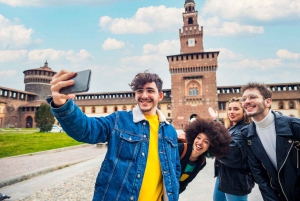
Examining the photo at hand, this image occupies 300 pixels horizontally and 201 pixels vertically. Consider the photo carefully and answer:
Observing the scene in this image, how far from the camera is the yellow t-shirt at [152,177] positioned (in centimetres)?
176

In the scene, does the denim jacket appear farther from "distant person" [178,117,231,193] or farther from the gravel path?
the gravel path

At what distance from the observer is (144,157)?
5.80 feet

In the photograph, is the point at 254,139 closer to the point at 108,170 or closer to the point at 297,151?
the point at 297,151

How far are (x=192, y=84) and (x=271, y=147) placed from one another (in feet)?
127

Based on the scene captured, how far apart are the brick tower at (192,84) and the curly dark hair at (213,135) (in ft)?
118

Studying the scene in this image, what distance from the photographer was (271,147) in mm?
2258

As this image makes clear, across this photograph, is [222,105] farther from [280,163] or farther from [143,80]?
[143,80]

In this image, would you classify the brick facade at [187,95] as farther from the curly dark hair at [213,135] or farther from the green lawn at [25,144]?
the curly dark hair at [213,135]

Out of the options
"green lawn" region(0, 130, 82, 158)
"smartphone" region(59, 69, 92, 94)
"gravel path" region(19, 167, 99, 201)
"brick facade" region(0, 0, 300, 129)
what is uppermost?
"brick facade" region(0, 0, 300, 129)

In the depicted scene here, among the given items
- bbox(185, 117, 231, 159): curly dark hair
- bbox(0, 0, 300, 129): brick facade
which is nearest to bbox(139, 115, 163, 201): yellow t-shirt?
bbox(185, 117, 231, 159): curly dark hair

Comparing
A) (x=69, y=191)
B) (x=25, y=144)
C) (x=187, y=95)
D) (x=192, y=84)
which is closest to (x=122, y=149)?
(x=69, y=191)

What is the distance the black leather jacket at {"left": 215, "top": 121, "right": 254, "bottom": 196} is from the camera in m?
2.43

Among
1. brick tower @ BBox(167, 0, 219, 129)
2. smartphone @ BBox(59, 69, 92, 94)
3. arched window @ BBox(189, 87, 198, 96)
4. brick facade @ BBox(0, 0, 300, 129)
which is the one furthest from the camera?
arched window @ BBox(189, 87, 198, 96)

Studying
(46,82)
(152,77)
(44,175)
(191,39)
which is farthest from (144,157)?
(46,82)
